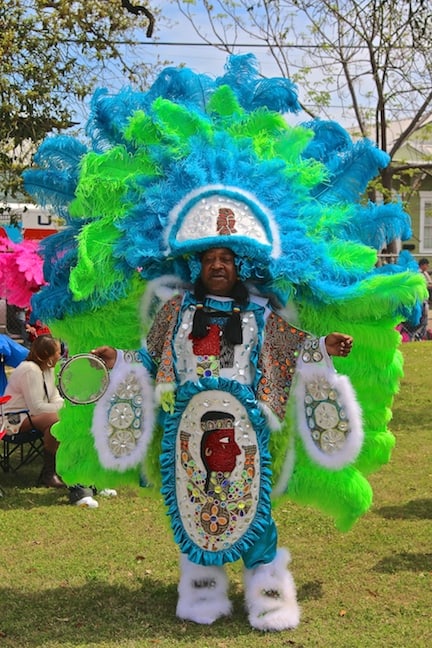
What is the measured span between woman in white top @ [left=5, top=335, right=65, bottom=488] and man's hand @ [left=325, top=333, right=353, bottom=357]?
308 cm

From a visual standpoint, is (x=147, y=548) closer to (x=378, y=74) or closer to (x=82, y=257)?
(x=82, y=257)

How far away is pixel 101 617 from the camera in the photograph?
392cm

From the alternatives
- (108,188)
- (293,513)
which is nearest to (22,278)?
(293,513)

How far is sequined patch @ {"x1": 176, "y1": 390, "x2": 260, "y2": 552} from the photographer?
3.67 metres

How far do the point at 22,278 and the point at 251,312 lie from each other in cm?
468

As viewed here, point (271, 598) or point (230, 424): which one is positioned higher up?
point (230, 424)

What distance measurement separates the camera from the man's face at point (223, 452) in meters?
3.68

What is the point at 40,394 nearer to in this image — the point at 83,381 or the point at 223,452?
the point at 83,381

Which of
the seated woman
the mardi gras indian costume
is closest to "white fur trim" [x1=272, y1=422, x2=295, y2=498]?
the mardi gras indian costume

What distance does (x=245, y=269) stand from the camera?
365 cm

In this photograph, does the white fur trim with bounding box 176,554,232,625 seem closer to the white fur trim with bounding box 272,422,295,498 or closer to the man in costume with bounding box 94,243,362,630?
the man in costume with bounding box 94,243,362,630

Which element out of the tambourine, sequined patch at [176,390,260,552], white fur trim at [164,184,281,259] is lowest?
sequined patch at [176,390,260,552]

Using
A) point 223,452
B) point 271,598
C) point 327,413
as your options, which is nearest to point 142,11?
point 327,413

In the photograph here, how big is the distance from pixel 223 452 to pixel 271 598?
2.26 ft
